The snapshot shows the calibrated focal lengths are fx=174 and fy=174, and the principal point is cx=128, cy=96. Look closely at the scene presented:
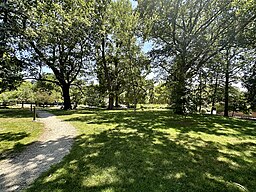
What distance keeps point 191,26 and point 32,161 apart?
14.8m

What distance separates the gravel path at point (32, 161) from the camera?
3551 millimetres

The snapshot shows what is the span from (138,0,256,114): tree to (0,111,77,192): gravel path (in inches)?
354

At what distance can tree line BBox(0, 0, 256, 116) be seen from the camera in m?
7.56

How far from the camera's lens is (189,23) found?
1480 centimetres

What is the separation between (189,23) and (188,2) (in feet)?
5.73

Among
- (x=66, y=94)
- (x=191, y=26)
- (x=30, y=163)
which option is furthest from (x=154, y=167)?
(x=66, y=94)

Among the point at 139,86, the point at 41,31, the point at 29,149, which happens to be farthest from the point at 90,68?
the point at 29,149

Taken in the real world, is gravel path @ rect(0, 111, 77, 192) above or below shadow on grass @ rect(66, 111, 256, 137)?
below

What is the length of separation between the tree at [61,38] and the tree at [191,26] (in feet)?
17.7

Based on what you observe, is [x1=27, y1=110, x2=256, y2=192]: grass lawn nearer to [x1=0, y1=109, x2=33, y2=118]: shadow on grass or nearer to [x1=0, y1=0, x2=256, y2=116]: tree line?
[x1=0, y1=0, x2=256, y2=116]: tree line

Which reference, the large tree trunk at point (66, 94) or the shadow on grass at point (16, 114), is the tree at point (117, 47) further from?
the shadow on grass at point (16, 114)

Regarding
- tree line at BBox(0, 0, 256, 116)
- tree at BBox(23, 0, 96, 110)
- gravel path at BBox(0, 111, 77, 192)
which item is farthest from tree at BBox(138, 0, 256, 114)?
gravel path at BBox(0, 111, 77, 192)

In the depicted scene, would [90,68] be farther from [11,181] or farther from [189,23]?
[11,181]

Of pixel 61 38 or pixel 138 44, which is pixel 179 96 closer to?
pixel 61 38
